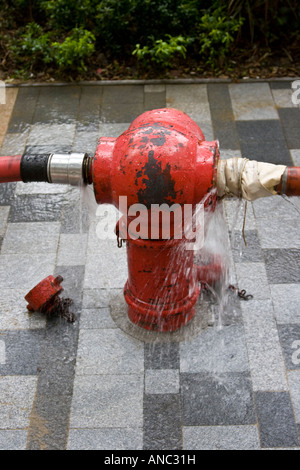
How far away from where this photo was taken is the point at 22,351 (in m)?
3.96

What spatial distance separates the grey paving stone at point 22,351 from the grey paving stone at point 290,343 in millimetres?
1738

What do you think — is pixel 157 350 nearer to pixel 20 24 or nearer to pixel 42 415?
pixel 42 415

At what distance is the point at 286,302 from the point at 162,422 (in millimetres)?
1364

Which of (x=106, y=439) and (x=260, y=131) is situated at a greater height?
(x=260, y=131)

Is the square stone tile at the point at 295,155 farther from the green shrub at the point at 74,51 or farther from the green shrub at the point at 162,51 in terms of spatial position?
the green shrub at the point at 74,51

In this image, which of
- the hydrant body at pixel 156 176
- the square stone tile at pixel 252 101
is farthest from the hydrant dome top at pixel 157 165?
the square stone tile at pixel 252 101

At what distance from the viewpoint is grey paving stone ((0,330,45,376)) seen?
385 cm

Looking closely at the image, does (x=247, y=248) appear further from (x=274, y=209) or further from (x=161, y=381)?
(x=161, y=381)

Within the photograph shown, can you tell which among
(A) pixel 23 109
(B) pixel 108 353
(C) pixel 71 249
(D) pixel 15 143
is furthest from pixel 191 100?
(B) pixel 108 353

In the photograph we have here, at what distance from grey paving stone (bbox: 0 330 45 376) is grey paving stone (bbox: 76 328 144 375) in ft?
1.00

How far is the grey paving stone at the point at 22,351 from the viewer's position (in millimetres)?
3854

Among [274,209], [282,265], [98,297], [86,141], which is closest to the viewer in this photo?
[98,297]

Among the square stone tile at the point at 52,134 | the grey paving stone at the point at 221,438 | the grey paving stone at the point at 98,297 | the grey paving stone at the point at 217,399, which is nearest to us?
the grey paving stone at the point at 221,438

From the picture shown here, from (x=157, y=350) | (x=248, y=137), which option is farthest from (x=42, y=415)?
(x=248, y=137)
